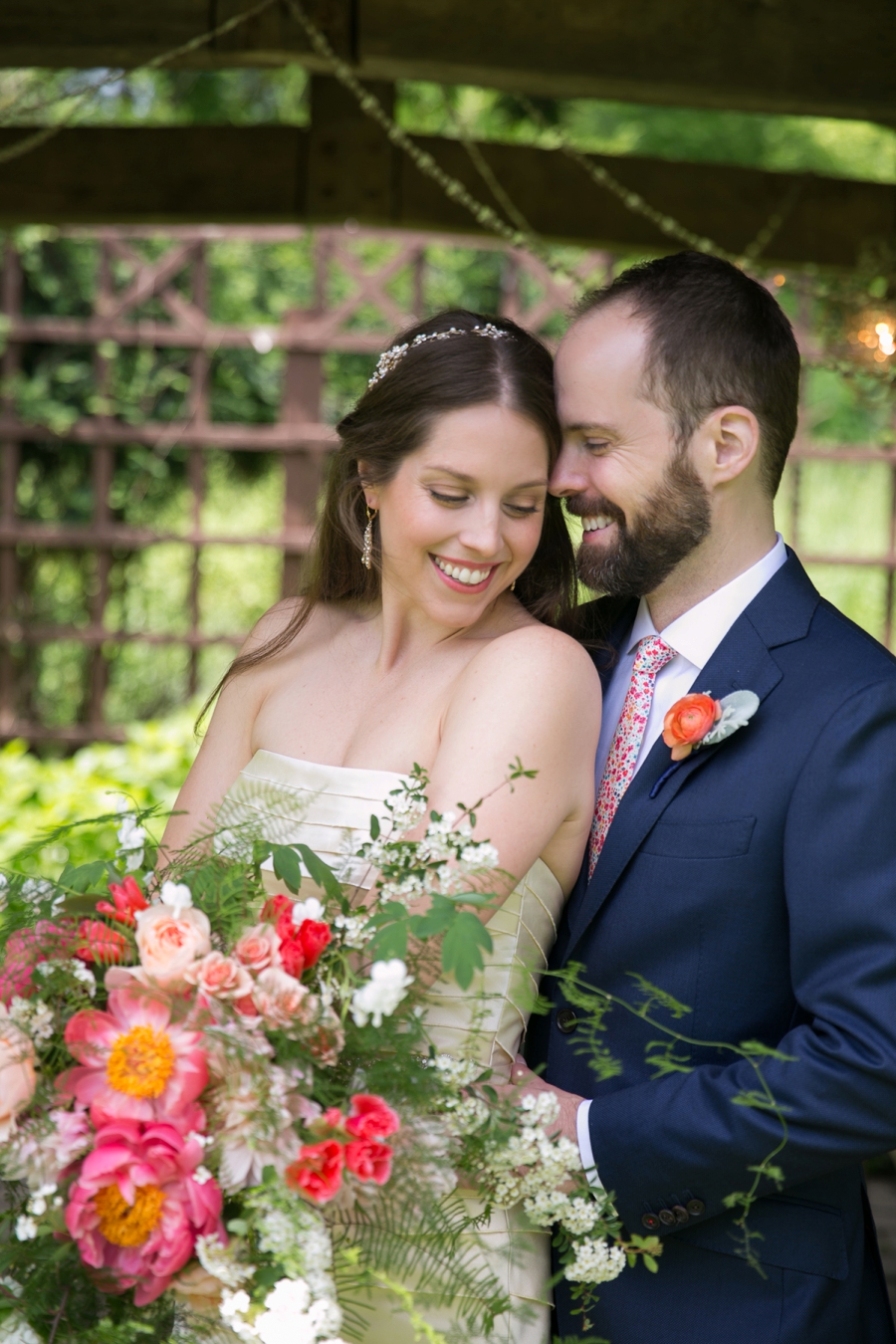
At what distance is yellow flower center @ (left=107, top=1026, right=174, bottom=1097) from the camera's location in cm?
130

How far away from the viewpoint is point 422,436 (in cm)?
203

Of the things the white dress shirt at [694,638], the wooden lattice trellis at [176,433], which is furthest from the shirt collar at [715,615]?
the wooden lattice trellis at [176,433]

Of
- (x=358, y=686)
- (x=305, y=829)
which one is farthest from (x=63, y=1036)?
(x=358, y=686)

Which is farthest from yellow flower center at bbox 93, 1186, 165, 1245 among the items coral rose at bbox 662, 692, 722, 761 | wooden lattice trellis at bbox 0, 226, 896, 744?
wooden lattice trellis at bbox 0, 226, 896, 744

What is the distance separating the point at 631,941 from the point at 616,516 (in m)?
0.65

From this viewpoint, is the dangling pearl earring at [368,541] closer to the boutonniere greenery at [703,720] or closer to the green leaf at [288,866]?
the boutonniere greenery at [703,720]

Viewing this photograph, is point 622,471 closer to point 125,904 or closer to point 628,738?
point 628,738

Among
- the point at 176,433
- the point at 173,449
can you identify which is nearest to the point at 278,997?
the point at 176,433

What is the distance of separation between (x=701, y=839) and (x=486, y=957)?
328mm

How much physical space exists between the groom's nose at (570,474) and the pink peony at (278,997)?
101cm

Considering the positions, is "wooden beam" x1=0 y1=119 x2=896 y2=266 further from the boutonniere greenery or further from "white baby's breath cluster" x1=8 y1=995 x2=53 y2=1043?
"white baby's breath cluster" x1=8 y1=995 x2=53 y2=1043

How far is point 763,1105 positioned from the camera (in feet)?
5.08

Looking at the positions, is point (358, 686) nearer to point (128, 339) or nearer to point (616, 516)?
point (616, 516)

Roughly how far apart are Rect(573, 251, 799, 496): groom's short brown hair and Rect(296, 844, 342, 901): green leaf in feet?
2.95
